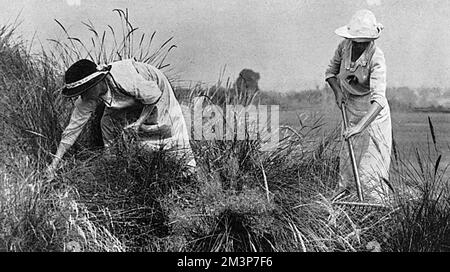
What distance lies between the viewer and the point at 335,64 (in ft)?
20.0

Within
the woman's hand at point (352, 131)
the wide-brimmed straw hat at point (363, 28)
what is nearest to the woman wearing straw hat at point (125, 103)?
the woman's hand at point (352, 131)

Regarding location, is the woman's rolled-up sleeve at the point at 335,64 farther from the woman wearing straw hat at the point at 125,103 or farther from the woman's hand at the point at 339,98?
the woman wearing straw hat at the point at 125,103

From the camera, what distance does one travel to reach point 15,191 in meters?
5.30

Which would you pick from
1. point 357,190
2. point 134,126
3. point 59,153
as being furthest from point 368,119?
point 59,153

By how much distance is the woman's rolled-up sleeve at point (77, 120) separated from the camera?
585 centimetres

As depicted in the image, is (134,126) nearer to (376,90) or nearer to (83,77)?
(83,77)

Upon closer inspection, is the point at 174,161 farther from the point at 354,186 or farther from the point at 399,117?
the point at 399,117

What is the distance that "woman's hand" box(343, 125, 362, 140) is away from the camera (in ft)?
18.9

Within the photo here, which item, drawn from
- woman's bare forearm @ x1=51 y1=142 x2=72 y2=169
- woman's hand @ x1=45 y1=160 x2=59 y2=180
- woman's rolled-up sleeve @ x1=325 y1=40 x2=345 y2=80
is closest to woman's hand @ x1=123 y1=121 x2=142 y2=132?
woman's bare forearm @ x1=51 y1=142 x2=72 y2=169

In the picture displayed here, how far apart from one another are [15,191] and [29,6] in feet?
7.09

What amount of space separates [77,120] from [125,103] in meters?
0.37

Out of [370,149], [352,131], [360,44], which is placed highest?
[360,44]

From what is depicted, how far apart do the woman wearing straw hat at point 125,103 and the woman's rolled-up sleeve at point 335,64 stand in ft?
3.84

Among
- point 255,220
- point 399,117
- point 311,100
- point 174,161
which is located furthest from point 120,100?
point 399,117
